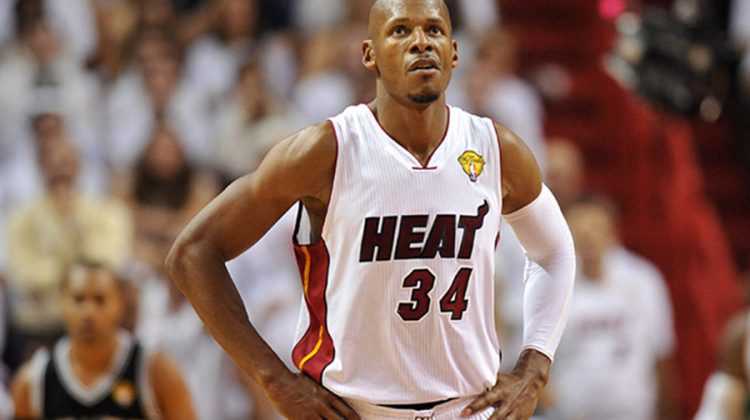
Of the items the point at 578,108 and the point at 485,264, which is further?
the point at 578,108

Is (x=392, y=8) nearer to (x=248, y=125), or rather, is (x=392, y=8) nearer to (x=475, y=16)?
(x=248, y=125)

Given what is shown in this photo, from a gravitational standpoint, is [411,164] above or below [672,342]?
above

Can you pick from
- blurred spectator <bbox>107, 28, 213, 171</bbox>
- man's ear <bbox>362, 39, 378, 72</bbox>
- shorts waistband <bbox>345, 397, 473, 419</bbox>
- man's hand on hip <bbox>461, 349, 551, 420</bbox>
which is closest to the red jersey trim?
shorts waistband <bbox>345, 397, 473, 419</bbox>

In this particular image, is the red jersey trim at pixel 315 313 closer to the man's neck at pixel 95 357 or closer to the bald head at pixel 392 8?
the bald head at pixel 392 8

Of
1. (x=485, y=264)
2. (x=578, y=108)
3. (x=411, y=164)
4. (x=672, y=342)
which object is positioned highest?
(x=411, y=164)

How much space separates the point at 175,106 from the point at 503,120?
8.06 feet

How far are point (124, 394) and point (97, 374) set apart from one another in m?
0.19

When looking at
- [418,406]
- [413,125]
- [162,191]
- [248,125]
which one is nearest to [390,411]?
[418,406]

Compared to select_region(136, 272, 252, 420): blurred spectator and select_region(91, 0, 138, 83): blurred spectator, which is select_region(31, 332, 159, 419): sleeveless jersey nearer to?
select_region(136, 272, 252, 420): blurred spectator

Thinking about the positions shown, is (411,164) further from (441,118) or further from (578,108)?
(578,108)

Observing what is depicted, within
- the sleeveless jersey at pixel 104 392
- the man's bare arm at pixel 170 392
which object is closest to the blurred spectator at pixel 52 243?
the sleeveless jersey at pixel 104 392

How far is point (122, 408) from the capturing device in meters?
6.73

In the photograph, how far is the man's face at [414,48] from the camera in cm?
405

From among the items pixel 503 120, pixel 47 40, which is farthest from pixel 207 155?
pixel 503 120
